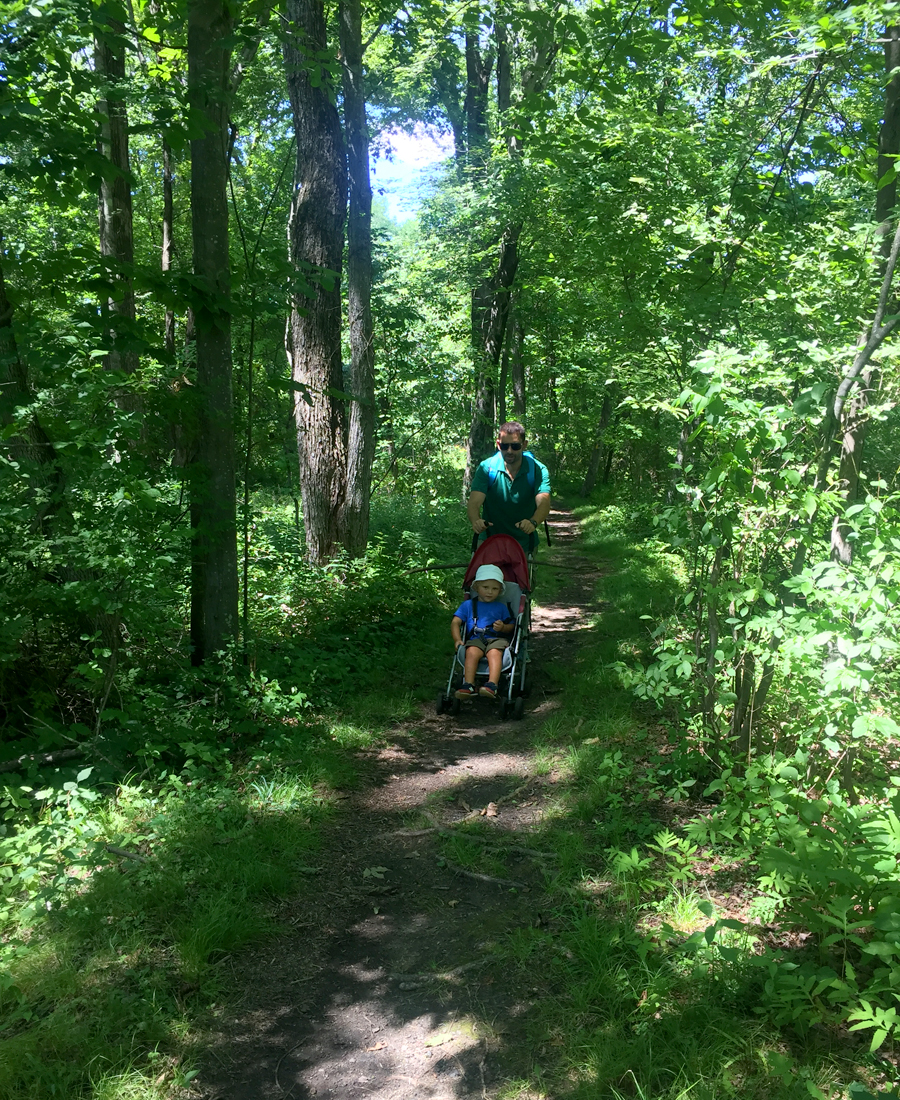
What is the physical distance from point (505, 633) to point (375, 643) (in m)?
1.52

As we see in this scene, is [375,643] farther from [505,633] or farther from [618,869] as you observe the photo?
[618,869]

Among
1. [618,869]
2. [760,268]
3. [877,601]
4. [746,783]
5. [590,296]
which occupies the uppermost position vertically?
[590,296]

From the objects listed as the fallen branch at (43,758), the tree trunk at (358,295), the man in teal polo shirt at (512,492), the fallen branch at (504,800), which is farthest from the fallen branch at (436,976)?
the tree trunk at (358,295)

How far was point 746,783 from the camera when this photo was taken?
3.69 meters

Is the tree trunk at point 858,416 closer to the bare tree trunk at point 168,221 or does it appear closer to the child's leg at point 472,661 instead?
the child's leg at point 472,661

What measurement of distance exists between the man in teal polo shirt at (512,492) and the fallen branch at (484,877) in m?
3.47

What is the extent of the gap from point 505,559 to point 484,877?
325cm

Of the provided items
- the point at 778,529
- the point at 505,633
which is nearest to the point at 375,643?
the point at 505,633

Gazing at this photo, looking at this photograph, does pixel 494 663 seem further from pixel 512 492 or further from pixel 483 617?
pixel 512 492

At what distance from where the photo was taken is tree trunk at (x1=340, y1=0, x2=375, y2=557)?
25.7 ft

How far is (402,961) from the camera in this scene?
3260mm

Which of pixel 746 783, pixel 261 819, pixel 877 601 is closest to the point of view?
pixel 877 601

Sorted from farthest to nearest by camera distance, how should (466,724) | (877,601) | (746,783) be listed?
1. (466,724)
2. (746,783)
3. (877,601)

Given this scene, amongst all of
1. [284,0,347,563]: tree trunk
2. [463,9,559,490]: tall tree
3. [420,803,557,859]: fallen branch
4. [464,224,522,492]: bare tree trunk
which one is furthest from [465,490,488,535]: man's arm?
[463,9,559,490]: tall tree
